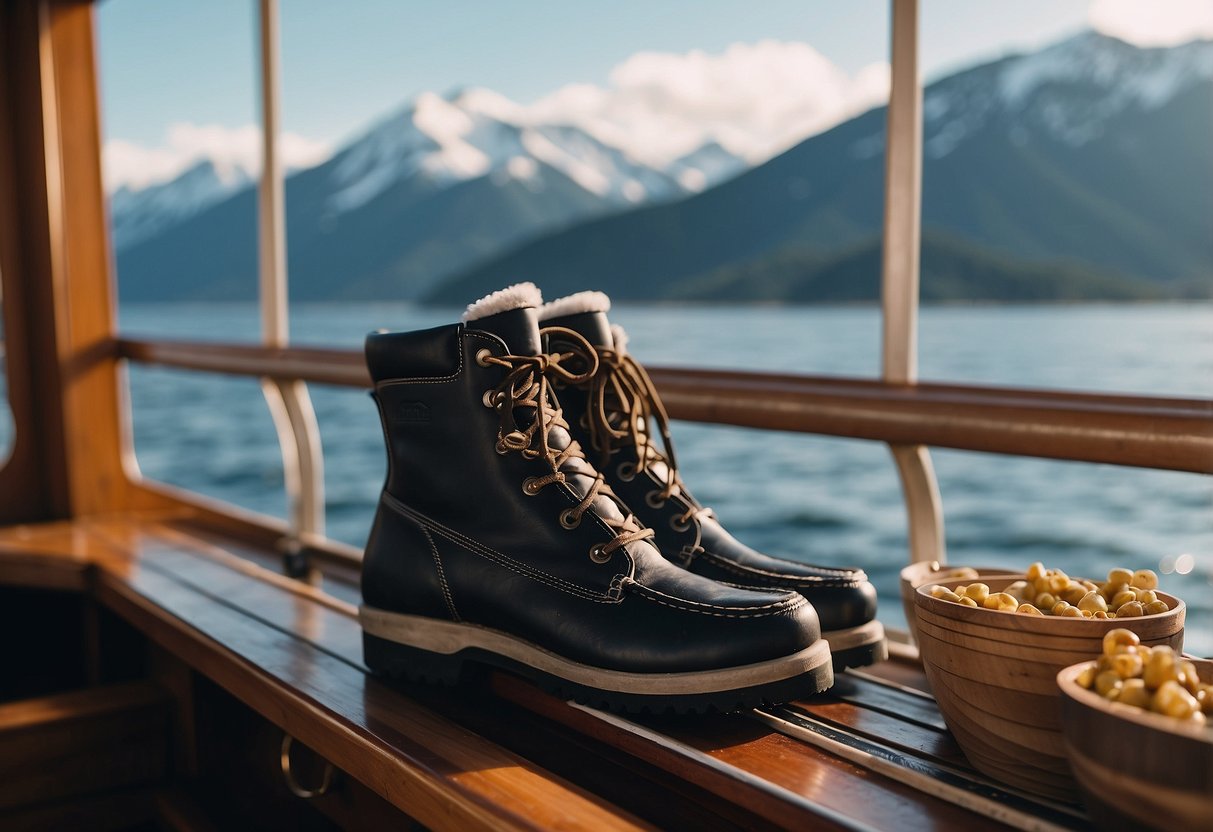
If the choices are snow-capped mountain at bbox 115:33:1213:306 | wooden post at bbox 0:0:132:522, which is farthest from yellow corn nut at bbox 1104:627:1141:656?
snow-capped mountain at bbox 115:33:1213:306

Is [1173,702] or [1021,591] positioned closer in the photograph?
[1173,702]

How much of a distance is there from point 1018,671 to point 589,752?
434mm

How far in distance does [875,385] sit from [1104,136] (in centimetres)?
5268

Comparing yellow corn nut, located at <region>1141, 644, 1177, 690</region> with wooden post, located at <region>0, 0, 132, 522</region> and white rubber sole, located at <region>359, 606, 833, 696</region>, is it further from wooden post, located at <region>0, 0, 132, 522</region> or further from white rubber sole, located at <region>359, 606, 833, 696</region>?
wooden post, located at <region>0, 0, 132, 522</region>

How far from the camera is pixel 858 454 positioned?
109 feet

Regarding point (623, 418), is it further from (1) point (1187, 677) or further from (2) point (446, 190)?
(2) point (446, 190)

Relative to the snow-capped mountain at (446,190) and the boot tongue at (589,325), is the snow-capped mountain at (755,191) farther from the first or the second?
the boot tongue at (589,325)

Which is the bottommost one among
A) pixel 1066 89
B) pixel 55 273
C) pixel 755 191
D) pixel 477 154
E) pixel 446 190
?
pixel 55 273

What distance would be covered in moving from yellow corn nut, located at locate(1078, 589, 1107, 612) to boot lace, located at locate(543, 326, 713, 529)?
Result: 42cm

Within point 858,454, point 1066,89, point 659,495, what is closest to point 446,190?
point 858,454

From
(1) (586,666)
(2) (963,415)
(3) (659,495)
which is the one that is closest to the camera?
(1) (586,666)

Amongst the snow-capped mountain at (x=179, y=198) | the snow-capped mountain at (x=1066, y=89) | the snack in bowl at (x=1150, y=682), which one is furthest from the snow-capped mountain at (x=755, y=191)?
the snack in bowl at (x=1150, y=682)

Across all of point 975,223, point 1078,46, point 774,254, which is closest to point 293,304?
point 774,254

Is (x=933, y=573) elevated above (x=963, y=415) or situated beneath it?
situated beneath
